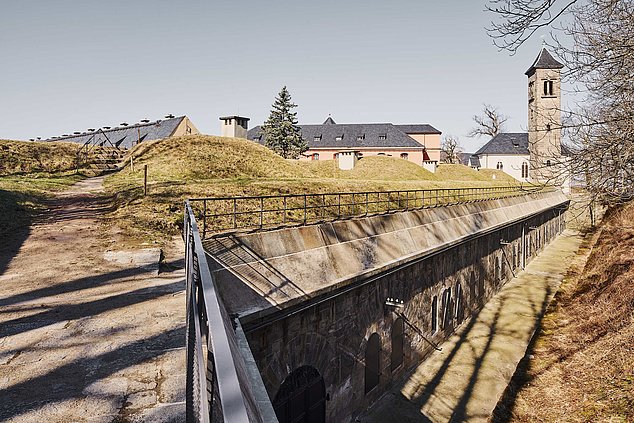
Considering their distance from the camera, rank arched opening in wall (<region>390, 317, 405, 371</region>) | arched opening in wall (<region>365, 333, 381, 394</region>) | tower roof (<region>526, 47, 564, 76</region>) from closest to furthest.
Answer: arched opening in wall (<region>365, 333, 381, 394</region>), arched opening in wall (<region>390, 317, 405, 371</region>), tower roof (<region>526, 47, 564, 76</region>)

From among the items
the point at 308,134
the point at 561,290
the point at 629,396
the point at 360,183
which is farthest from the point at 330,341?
the point at 308,134

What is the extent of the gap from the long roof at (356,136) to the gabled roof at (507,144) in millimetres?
16568

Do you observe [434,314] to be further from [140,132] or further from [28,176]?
[140,132]

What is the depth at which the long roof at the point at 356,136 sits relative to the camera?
244 ft

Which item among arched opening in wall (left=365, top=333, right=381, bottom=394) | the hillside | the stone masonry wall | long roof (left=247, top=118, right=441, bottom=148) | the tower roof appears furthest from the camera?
long roof (left=247, top=118, right=441, bottom=148)

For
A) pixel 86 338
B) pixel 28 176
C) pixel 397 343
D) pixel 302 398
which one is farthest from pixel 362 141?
pixel 86 338

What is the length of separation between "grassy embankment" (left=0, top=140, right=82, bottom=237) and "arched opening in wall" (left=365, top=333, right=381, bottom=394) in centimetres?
1148

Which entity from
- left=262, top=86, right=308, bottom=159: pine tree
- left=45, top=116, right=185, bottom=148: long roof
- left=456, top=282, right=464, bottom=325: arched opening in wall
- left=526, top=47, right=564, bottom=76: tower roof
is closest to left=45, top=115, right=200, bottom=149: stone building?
left=45, top=116, right=185, bottom=148: long roof

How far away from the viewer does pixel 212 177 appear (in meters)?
31.1

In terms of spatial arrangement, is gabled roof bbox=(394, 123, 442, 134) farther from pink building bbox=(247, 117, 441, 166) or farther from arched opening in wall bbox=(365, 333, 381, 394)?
arched opening in wall bbox=(365, 333, 381, 394)

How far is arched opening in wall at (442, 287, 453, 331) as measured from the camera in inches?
629

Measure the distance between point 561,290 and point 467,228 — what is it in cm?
882

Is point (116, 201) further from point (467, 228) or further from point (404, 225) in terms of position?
point (467, 228)

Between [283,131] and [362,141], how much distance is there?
64.4 feet
